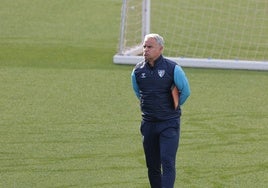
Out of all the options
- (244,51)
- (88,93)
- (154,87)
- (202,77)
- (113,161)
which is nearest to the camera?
(154,87)

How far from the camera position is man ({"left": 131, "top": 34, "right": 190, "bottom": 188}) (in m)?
9.95

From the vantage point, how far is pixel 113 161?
12172 mm

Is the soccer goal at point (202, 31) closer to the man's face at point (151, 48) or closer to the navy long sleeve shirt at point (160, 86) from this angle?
the navy long sleeve shirt at point (160, 86)

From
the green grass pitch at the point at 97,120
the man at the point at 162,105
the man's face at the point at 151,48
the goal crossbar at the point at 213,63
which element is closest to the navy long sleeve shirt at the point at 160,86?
the man at the point at 162,105

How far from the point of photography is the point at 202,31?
68.7ft

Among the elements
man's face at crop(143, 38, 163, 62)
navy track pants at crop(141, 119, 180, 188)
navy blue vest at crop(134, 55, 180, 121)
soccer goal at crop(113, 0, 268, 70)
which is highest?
man's face at crop(143, 38, 163, 62)

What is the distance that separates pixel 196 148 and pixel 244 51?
21.8ft

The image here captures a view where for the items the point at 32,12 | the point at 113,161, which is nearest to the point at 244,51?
the point at 32,12

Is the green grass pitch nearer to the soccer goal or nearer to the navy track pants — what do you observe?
the soccer goal

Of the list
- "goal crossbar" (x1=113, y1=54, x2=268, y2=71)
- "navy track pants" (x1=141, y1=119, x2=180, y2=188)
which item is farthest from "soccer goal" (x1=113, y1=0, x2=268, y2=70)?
"navy track pants" (x1=141, y1=119, x2=180, y2=188)

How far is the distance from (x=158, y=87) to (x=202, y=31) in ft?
36.6

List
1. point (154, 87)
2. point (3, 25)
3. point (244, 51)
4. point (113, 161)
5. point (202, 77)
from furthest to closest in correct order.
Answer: point (3, 25)
point (244, 51)
point (202, 77)
point (113, 161)
point (154, 87)

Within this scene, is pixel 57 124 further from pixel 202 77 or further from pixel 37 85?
pixel 202 77

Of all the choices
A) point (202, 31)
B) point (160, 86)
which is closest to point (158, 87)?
point (160, 86)
